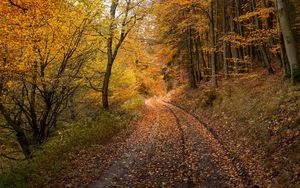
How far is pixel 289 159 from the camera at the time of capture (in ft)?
25.0

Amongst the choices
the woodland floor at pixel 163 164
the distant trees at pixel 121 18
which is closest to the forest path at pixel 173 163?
the woodland floor at pixel 163 164

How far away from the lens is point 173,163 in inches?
395

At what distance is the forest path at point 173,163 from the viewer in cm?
838

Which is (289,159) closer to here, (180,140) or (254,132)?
(254,132)

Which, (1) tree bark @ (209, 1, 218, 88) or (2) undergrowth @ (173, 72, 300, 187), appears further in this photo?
(1) tree bark @ (209, 1, 218, 88)

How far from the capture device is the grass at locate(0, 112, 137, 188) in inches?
342

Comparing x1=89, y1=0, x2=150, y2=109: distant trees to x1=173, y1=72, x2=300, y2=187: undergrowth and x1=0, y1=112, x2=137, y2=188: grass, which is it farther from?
x1=173, y1=72, x2=300, y2=187: undergrowth

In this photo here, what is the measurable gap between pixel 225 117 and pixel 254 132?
15.0ft

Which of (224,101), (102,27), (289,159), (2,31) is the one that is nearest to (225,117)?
(224,101)

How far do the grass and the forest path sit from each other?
1683 millimetres

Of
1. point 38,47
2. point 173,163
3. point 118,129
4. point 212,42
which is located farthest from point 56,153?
point 212,42

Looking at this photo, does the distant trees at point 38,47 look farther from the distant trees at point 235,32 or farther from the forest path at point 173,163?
the distant trees at point 235,32

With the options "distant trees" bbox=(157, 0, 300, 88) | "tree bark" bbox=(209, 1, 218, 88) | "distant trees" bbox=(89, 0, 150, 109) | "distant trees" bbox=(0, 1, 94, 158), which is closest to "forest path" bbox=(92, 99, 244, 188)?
"distant trees" bbox=(0, 1, 94, 158)

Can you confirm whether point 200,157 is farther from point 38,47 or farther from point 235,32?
point 235,32
